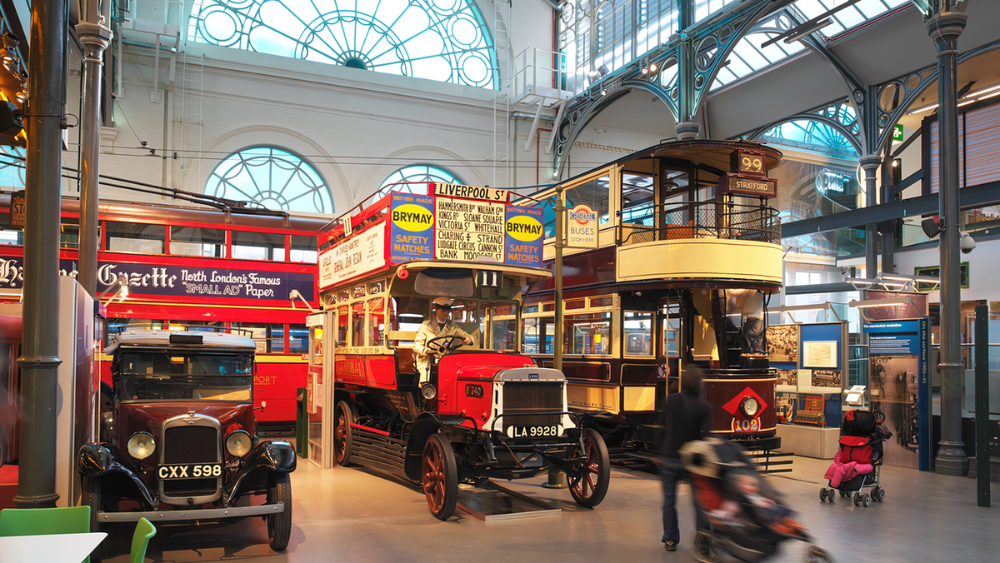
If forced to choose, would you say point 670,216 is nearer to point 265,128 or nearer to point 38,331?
point 38,331

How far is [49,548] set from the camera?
3.56 metres

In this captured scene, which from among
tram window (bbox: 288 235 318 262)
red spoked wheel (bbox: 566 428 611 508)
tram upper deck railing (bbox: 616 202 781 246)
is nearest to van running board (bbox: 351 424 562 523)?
red spoked wheel (bbox: 566 428 611 508)

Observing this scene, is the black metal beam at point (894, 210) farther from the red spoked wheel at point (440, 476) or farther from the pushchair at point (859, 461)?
the red spoked wheel at point (440, 476)

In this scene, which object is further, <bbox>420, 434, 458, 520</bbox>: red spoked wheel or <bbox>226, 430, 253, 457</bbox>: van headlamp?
<bbox>420, 434, 458, 520</bbox>: red spoked wheel

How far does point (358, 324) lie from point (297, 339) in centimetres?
405

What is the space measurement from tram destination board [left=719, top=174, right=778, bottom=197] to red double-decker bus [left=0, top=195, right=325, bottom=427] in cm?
852

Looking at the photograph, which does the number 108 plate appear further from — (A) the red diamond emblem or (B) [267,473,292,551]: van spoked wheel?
(A) the red diamond emblem

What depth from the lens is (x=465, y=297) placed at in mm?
9438

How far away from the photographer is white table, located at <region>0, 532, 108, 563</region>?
11.1 ft

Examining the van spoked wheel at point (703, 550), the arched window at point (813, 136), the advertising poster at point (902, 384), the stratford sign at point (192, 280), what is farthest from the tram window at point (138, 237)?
the arched window at point (813, 136)

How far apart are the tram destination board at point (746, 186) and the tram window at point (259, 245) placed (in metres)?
8.92

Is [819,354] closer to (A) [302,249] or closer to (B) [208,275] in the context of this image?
(A) [302,249]

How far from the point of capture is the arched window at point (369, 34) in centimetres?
2169

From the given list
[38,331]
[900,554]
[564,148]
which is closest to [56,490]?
[38,331]
